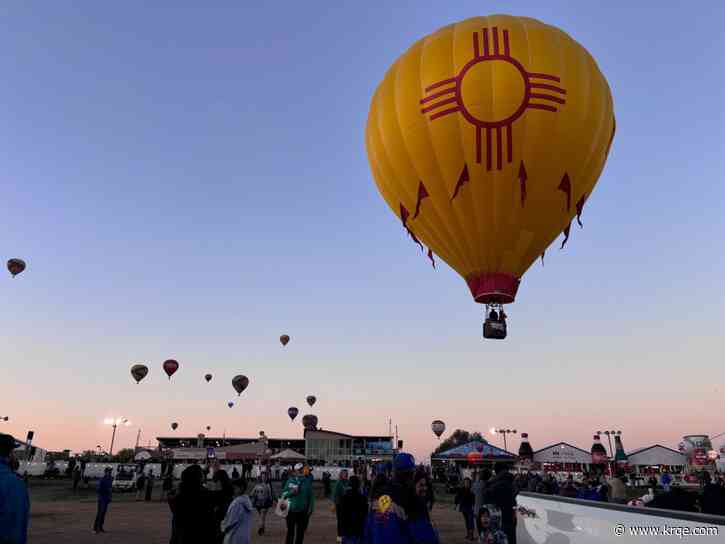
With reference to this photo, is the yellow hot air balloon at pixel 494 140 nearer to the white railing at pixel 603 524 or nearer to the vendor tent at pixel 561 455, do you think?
the white railing at pixel 603 524

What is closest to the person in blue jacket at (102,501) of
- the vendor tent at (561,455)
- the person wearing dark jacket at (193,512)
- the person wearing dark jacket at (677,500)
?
the person wearing dark jacket at (193,512)

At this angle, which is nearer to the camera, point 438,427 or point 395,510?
point 395,510

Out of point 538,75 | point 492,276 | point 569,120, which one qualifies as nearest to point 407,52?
point 538,75

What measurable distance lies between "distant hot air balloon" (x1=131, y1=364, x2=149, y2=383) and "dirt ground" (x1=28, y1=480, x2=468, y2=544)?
2105cm

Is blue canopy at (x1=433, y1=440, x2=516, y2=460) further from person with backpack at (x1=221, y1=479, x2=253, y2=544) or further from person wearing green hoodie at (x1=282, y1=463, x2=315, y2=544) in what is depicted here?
person with backpack at (x1=221, y1=479, x2=253, y2=544)

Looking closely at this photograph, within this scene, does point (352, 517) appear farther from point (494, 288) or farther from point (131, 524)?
point (131, 524)

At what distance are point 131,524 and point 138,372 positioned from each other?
31.8 meters

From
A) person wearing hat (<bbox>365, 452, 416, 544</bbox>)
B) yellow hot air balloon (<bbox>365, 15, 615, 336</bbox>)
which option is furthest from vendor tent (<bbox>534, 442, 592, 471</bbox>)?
person wearing hat (<bbox>365, 452, 416, 544</bbox>)

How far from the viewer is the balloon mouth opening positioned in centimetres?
1661

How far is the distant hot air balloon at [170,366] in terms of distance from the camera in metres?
46.9

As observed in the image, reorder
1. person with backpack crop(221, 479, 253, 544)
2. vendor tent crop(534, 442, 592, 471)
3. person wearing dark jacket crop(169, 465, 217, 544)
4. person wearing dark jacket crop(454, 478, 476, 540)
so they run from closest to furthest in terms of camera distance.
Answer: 1. person wearing dark jacket crop(169, 465, 217, 544)
2. person with backpack crop(221, 479, 253, 544)
3. person wearing dark jacket crop(454, 478, 476, 540)
4. vendor tent crop(534, 442, 592, 471)

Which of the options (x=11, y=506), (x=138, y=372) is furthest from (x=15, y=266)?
(x=11, y=506)

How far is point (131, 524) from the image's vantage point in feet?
57.2

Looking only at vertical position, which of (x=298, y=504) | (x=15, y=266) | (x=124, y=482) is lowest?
(x=124, y=482)
